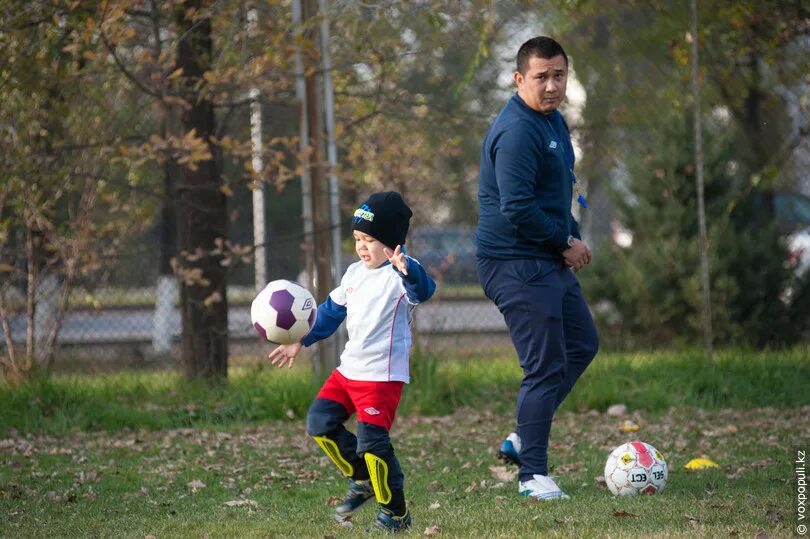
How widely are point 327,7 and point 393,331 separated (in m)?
4.55

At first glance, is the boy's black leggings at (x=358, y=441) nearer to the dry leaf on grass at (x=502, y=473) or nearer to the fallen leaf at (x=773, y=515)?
the dry leaf on grass at (x=502, y=473)

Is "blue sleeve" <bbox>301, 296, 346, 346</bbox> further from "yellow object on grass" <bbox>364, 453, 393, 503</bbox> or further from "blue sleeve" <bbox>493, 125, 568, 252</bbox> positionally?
"blue sleeve" <bbox>493, 125, 568, 252</bbox>

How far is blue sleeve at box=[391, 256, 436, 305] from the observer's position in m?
4.32

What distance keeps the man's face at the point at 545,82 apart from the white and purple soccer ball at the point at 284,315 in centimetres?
136

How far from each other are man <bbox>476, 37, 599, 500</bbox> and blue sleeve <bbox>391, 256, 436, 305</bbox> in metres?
0.70

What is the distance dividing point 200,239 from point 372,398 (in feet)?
14.9

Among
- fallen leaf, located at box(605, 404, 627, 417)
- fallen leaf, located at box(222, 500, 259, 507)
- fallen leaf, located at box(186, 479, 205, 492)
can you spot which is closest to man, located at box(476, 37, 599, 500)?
fallen leaf, located at box(222, 500, 259, 507)

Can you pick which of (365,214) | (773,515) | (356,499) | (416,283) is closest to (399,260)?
(416,283)

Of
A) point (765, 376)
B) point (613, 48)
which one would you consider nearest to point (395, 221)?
point (765, 376)

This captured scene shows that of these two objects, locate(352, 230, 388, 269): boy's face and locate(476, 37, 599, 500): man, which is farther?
locate(476, 37, 599, 500): man

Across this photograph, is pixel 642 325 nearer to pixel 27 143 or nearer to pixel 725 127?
pixel 725 127

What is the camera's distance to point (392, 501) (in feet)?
14.5

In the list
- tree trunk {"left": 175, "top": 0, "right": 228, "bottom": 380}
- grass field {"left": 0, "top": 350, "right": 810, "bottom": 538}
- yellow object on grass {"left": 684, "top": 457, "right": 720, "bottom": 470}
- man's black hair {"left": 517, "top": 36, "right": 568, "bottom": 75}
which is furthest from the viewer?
tree trunk {"left": 175, "top": 0, "right": 228, "bottom": 380}

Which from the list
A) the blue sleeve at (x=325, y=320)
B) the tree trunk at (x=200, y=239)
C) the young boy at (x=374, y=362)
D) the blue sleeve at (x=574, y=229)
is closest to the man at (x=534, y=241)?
the blue sleeve at (x=574, y=229)
